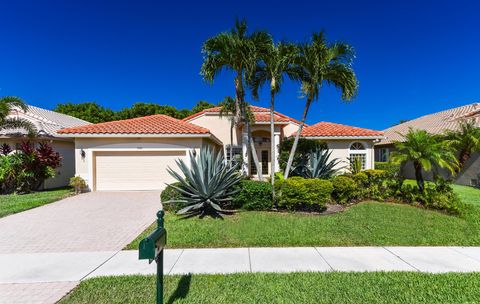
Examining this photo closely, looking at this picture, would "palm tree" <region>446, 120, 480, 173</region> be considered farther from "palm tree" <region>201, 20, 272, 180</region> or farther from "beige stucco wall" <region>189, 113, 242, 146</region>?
"beige stucco wall" <region>189, 113, 242, 146</region>

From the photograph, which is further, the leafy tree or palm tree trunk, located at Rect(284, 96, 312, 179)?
the leafy tree

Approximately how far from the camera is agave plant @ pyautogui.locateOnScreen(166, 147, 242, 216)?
7906 mm

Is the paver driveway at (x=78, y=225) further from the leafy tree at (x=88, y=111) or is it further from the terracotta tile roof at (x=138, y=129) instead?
the leafy tree at (x=88, y=111)

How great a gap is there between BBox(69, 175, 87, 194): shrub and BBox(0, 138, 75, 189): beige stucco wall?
11.6 feet

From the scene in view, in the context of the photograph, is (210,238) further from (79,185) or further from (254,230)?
(79,185)

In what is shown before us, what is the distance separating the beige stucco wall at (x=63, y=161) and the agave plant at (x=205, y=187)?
1189cm

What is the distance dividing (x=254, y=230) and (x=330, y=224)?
2.31 m

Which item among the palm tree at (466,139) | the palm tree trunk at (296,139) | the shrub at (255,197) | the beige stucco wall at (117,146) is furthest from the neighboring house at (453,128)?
the beige stucco wall at (117,146)

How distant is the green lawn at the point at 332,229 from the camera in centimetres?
590

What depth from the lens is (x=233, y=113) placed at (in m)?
18.2

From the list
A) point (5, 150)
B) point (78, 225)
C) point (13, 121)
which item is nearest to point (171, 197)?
point (78, 225)

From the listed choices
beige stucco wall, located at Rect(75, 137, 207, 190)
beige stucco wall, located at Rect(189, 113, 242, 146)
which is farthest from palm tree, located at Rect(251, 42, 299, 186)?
beige stucco wall, located at Rect(189, 113, 242, 146)

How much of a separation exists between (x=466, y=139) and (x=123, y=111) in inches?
1676

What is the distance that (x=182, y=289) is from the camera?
12.5ft
